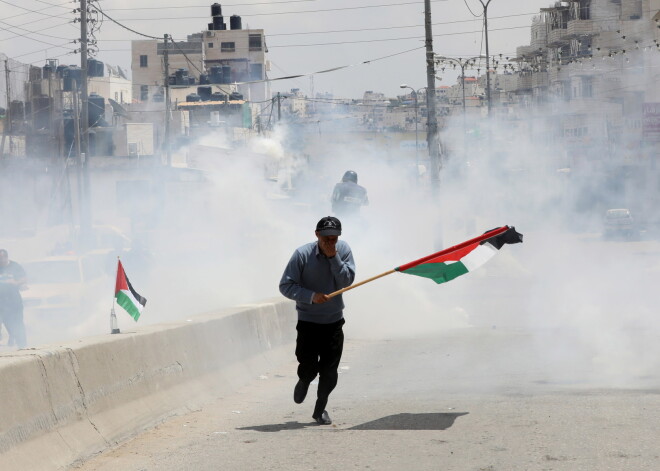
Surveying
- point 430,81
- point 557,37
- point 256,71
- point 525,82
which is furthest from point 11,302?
point 256,71

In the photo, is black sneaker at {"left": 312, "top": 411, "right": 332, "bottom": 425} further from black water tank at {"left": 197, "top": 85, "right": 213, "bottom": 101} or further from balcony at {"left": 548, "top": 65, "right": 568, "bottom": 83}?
black water tank at {"left": 197, "top": 85, "right": 213, "bottom": 101}

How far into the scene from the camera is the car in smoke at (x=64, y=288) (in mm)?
21922

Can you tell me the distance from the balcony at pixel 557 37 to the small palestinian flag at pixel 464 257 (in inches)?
2082

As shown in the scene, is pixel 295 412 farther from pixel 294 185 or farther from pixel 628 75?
pixel 294 185

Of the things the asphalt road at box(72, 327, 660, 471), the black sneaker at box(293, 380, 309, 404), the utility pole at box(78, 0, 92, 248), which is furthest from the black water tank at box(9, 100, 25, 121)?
the black sneaker at box(293, 380, 309, 404)

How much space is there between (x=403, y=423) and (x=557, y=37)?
5613 centimetres

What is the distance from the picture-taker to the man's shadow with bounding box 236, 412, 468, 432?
26.5ft

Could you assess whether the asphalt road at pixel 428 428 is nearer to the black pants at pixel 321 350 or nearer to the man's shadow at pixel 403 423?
the man's shadow at pixel 403 423

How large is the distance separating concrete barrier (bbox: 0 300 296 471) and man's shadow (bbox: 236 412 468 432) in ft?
2.88

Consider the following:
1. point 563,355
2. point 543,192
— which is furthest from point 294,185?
point 563,355

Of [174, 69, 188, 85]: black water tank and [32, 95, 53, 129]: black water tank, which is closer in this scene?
[32, 95, 53, 129]: black water tank

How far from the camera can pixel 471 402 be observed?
911 centimetres

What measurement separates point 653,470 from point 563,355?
20.0 ft

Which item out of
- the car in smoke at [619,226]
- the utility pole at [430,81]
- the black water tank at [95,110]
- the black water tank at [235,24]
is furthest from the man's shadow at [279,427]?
the black water tank at [235,24]
